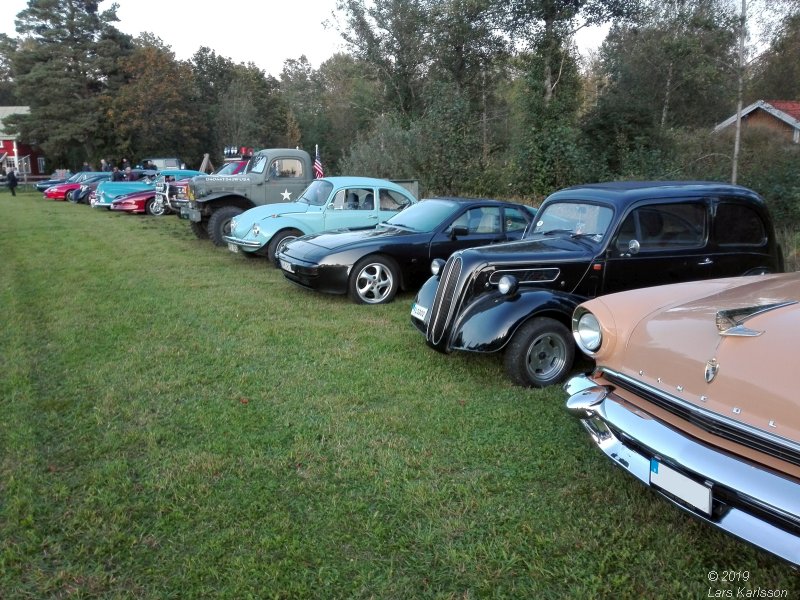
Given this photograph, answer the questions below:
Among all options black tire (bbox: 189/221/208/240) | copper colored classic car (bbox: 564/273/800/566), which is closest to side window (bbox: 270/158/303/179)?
black tire (bbox: 189/221/208/240)

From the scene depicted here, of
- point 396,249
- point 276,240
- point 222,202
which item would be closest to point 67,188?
point 222,202

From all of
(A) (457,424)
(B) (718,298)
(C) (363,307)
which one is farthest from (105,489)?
(C) (363,307)

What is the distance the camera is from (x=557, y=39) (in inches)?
698

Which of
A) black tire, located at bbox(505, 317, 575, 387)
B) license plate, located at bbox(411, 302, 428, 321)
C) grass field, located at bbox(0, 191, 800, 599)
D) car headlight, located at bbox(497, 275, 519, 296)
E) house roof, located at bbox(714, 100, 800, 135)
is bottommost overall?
grass field, located at bbox(0, 191, 800, 599)

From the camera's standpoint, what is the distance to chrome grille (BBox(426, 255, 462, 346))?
16.8 feet

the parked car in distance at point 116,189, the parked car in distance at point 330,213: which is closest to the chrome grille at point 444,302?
the parked car in distance at point 330,213

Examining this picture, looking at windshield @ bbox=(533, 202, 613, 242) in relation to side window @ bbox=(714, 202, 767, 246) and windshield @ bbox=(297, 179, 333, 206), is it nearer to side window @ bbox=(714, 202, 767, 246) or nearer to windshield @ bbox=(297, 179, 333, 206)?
side window @ bbox=(714, 202, 767, 246)

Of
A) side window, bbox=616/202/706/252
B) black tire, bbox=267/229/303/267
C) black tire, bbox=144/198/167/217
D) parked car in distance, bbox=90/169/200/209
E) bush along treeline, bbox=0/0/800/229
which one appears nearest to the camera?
side window, bbox=616/202/706/252

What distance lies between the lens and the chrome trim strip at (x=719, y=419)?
2.32 m

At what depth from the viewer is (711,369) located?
8.70 feet

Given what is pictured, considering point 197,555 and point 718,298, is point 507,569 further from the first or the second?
point 718,298

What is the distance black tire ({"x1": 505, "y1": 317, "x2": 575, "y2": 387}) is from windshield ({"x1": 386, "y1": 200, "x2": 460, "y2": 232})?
3221mm

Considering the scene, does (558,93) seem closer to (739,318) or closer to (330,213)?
(330,213)

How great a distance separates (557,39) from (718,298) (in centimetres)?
1655
